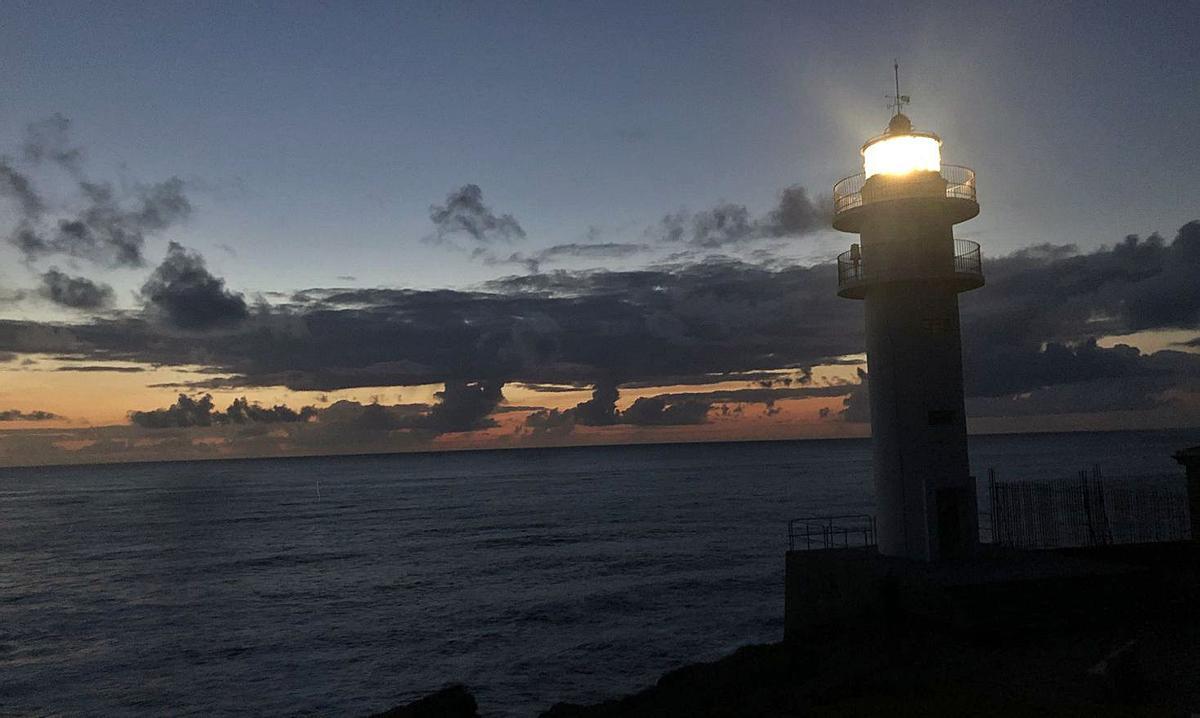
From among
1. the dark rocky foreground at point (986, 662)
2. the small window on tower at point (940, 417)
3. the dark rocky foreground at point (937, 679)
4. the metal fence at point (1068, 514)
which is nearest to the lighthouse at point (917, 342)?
the small window on tower at point (940, 417)

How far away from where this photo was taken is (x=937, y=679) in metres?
13.6

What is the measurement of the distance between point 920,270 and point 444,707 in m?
15.3

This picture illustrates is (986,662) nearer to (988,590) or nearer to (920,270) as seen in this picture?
(988,590)

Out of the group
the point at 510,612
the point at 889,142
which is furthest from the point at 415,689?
the point at 889,142

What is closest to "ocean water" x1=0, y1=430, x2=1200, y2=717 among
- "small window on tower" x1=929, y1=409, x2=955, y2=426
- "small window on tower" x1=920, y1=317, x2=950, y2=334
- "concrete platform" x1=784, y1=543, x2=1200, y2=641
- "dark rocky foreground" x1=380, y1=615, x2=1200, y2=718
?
"dark rocky foreground" x1=380, y1=615, x2=1200, y2=718

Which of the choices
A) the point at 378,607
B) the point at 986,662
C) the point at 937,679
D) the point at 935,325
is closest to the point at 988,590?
the point at 986,662

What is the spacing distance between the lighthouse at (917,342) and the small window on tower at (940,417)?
0.08 feet

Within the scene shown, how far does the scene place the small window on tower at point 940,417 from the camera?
20641mm

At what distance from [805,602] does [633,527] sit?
161 ft

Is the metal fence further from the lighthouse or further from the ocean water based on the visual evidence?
the ocean water

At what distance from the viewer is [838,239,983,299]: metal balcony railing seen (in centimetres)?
2072

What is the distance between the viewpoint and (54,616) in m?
40.4

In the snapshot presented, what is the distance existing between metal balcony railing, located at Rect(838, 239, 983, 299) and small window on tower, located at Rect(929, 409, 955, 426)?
327 cm

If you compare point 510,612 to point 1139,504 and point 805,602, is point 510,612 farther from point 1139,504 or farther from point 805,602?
point 1139,504
